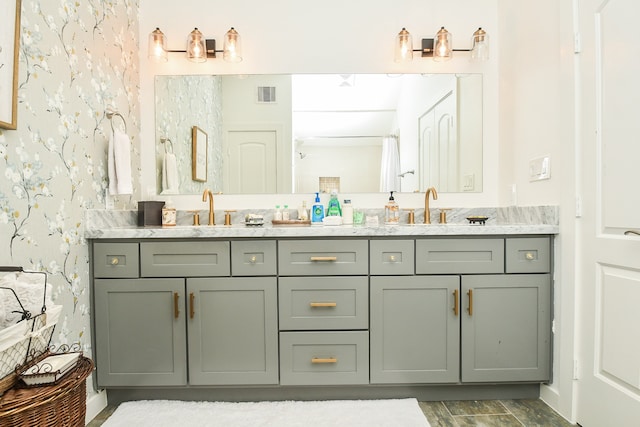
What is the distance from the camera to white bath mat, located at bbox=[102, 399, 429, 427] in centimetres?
170

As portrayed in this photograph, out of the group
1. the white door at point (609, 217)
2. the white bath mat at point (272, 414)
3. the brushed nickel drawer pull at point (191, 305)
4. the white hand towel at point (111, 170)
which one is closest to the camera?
the white door at point (609, 217)

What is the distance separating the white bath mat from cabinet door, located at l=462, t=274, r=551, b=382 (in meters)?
0.41

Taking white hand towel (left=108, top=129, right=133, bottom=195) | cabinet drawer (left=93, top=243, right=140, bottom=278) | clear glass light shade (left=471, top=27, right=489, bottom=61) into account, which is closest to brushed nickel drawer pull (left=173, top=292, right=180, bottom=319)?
cabinet drawer (left=93, top=243, right=140, bottom=278)

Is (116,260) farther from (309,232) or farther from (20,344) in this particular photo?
(309,232)

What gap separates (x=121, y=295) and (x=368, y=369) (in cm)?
130

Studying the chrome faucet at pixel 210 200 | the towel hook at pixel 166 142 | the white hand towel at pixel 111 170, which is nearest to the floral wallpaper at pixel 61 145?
the white hand towel at pixel 111 170

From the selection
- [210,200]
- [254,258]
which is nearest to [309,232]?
[254,258]

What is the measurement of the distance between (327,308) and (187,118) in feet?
5.13

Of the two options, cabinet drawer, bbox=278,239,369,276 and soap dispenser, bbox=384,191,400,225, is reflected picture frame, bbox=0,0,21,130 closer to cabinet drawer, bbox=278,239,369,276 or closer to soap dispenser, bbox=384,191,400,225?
cabinet drawer, bbox=278,239,369,276

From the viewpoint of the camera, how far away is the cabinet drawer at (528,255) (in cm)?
183

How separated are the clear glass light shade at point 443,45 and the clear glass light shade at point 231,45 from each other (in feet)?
4.16

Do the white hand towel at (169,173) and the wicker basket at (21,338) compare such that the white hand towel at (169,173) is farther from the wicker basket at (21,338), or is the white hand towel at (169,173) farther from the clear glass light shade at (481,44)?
the clear glass light shade at (481,44)

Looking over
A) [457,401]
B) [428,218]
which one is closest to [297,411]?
[457,401]

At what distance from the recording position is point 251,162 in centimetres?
242
